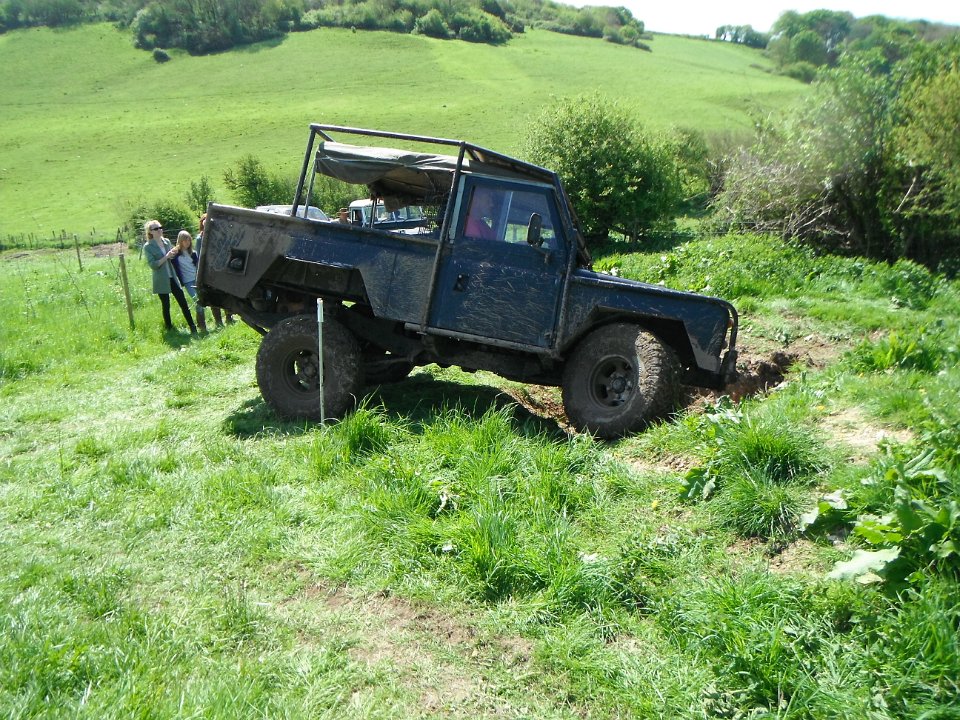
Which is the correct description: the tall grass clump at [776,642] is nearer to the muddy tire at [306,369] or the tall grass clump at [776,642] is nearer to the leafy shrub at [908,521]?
the leafy shrub at [908,521]

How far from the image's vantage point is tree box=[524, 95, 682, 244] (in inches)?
951

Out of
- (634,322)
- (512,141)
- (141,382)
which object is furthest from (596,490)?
(512,141)

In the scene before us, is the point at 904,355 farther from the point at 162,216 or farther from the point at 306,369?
the point at 162,216

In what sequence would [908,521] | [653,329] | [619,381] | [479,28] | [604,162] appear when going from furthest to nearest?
[479,28] → [604,162] → [653,329] → [619,381] → [908,521]

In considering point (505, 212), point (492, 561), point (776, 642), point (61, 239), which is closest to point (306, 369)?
point (505, 212)

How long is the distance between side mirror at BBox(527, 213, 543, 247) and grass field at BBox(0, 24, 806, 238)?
33.2 meters

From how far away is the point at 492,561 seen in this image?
4.08 metres

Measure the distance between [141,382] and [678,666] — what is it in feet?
23.4

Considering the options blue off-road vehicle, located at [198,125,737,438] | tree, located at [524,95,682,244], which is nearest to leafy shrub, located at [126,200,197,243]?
tree, located at [524,95,682,244]

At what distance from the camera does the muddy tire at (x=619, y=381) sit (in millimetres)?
6160

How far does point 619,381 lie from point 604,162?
1904 cm

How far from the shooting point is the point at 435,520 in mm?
4672

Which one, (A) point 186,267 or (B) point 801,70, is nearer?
(A) point 186,267

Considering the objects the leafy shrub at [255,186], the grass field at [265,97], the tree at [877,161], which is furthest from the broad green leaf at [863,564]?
the leafy shrub at [255,186]
